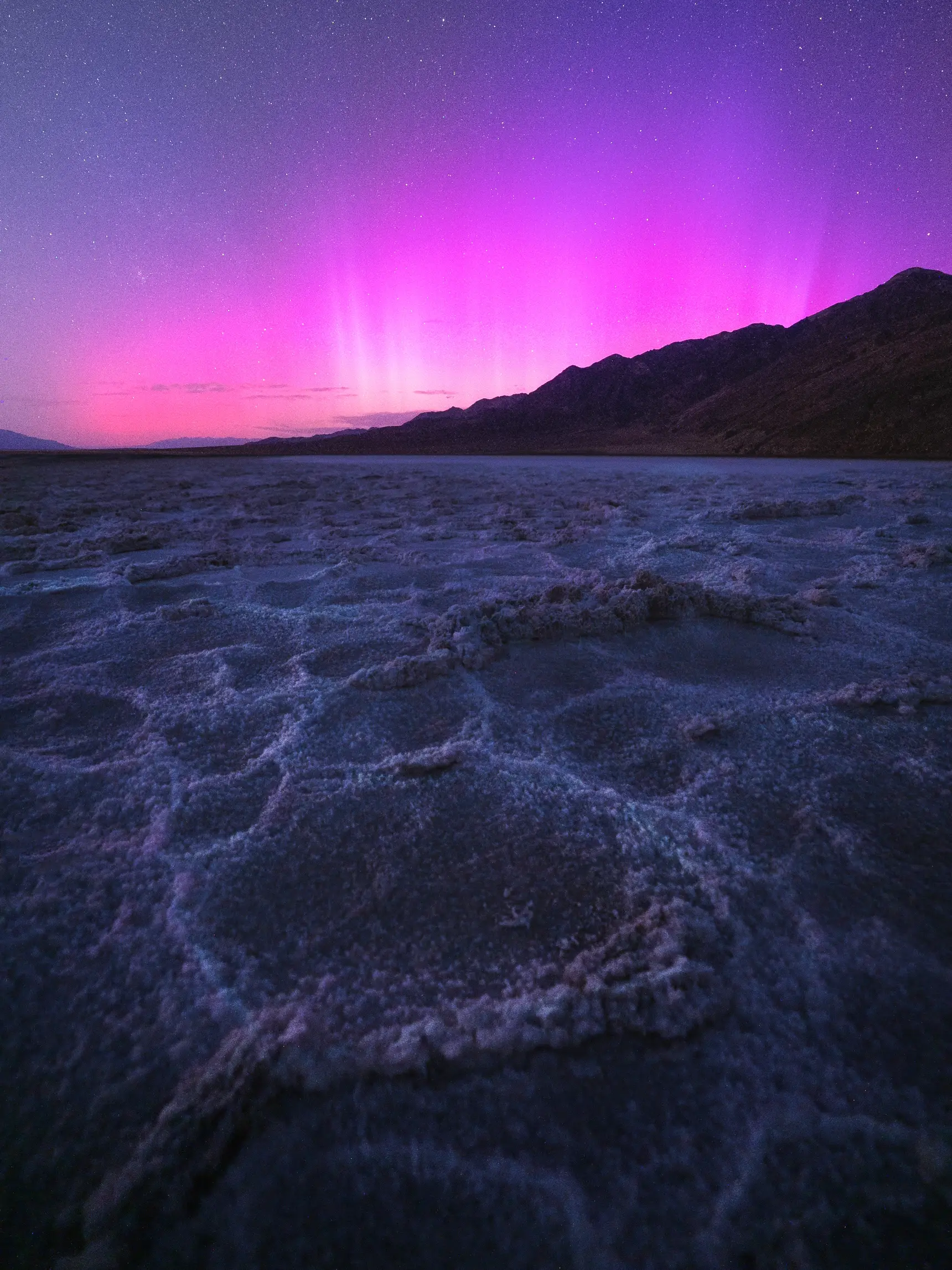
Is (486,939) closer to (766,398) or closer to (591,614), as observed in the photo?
(591,614)

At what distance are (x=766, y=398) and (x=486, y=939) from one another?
2564 centimetres

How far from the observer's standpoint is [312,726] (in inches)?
54.6

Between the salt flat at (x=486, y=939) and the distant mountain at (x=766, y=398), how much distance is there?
1284 cm

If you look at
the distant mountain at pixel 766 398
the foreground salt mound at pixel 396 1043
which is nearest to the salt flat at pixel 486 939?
the foreground salt mound at pixel 396 1043

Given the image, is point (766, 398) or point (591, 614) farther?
point (766, 398)

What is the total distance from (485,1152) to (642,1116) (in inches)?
6.8

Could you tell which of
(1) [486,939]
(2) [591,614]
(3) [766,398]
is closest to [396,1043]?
(1) [486,939]

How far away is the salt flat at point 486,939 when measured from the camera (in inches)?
22.0

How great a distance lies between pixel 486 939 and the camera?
0.83 meters

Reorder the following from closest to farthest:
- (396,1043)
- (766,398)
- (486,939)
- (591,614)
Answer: (396,1043) → (486,939) → (591,614) → (766,398)

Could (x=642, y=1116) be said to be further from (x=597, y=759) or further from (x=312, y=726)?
(x=312, y=726)

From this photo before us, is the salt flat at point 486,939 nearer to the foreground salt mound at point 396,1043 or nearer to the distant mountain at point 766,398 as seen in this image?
the foreground salt mound at point 396,1043

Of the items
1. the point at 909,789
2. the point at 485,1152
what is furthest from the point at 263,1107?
the point at 909,789

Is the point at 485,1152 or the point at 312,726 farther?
the point at 312,726
